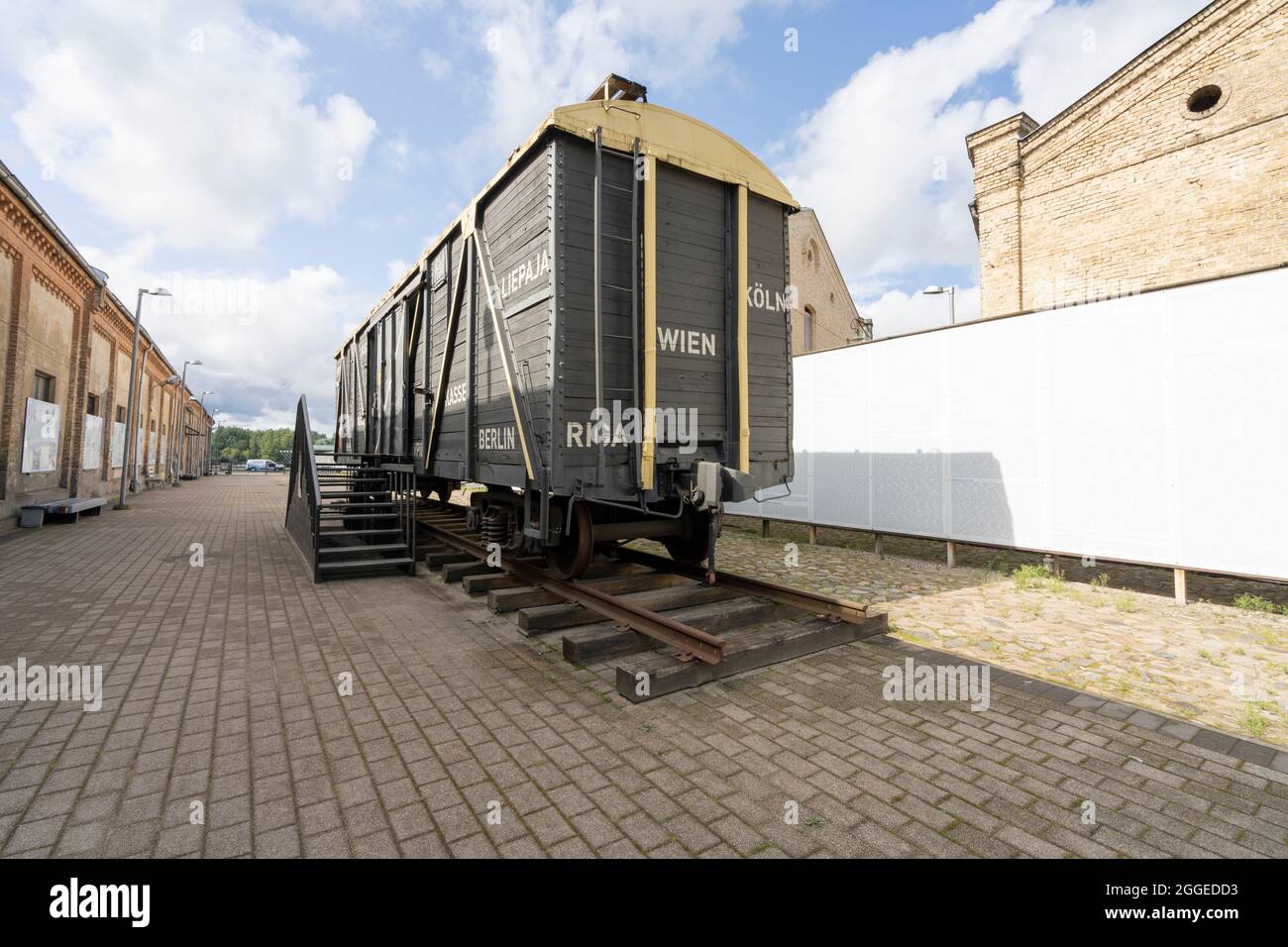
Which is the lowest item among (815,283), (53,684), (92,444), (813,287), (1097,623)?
(53,684)

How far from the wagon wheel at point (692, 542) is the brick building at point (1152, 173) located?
788cm

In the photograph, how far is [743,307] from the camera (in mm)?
5668

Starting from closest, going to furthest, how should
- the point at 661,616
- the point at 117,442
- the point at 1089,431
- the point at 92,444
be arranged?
the point at 661,616
the point at 1089,431
the point at 92,444
the point at 117,442

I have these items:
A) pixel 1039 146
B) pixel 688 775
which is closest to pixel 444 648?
pixel 688 775

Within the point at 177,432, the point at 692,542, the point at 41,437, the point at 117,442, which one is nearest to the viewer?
the point at 692,542

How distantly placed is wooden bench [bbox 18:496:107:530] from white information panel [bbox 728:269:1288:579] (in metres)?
17.4

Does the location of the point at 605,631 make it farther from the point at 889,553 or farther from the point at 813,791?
the point at 889,553

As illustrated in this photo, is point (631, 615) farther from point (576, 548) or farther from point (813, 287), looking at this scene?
point (813, 287)

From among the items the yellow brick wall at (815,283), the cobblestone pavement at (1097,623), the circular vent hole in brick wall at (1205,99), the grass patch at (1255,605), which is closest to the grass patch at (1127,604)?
the cobblestone pavement at (1097,623)

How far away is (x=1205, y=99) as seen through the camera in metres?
12.8

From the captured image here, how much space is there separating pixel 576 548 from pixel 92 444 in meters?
20.7

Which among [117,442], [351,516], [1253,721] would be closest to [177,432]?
[117,442]
